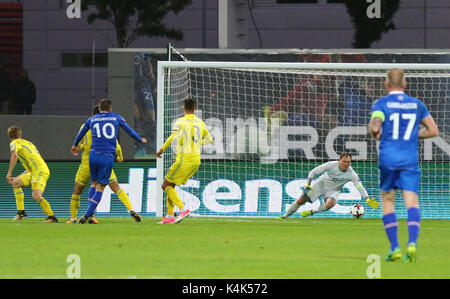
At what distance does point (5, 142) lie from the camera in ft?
75.4

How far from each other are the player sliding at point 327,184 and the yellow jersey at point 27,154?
4.27m

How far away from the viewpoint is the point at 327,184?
59.9 ft

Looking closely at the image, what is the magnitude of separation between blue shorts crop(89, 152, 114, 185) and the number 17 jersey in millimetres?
6030

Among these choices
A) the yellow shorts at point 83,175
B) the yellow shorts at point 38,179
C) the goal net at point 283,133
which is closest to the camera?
the yellow shorts at point 83,175

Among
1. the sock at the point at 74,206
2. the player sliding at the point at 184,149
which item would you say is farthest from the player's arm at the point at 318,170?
the sock at the point at 74,206

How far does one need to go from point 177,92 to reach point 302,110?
119 inches

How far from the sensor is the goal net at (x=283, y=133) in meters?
19.3

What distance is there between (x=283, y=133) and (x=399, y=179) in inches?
419

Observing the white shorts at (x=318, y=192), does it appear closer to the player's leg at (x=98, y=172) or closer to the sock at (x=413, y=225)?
the player's leg at (x=98, y=172)

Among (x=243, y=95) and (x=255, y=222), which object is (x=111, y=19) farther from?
(x=255, y=222)

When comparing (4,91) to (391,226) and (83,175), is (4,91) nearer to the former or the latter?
(83,175)

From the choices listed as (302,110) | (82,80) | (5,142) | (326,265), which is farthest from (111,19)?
(326,265)

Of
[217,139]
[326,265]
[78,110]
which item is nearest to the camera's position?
[326,265]

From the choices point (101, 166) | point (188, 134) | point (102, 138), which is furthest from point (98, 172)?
point (188, 134)
